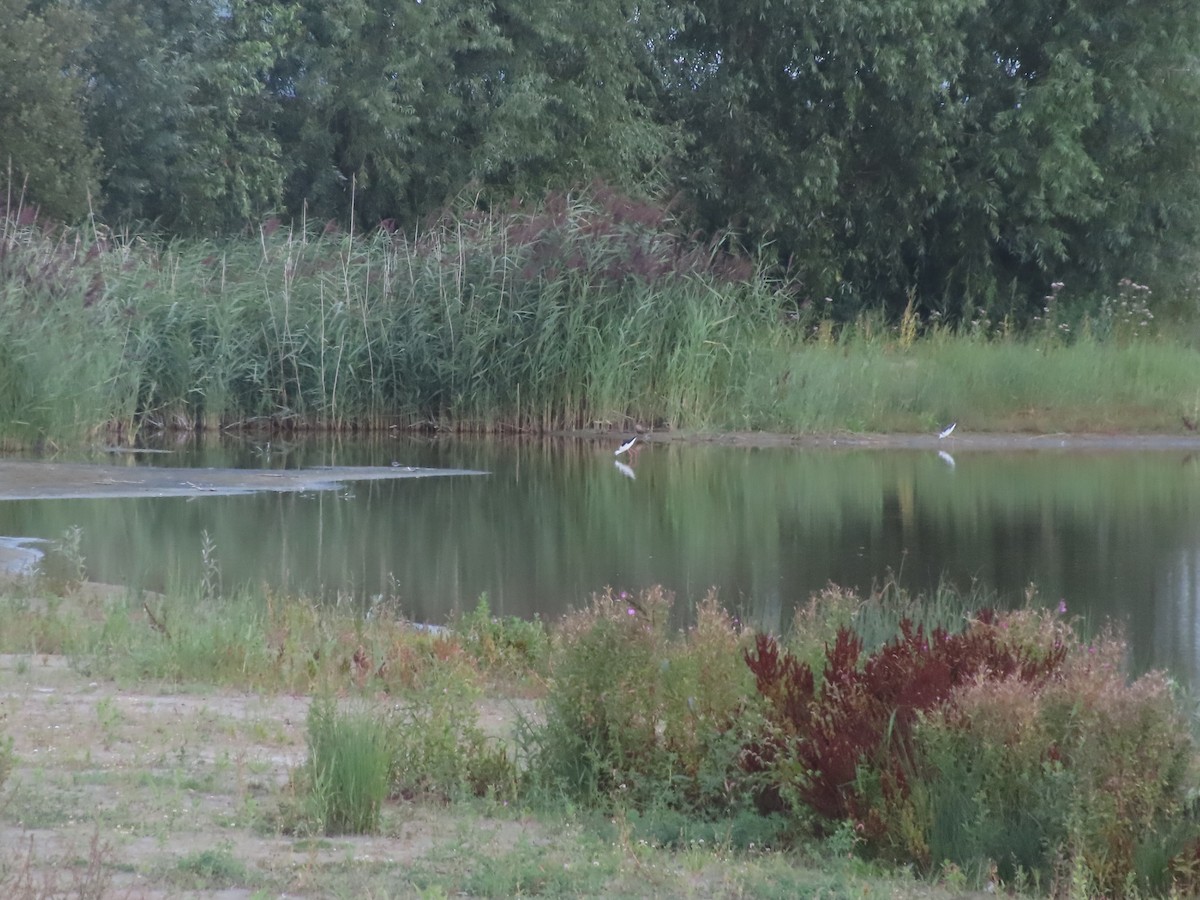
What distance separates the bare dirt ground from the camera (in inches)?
168

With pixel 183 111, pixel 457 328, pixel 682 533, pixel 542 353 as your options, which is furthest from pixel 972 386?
pixel 183 111

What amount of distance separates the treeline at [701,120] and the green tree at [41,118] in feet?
0.22

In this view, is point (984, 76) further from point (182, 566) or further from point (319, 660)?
point (319, 660)

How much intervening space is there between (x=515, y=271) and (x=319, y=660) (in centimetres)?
1552

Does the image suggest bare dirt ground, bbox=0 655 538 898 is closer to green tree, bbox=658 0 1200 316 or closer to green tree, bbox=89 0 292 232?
green tree, bbox=89 0 292 232

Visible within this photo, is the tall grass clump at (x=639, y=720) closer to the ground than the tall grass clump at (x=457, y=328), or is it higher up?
closer to the ground

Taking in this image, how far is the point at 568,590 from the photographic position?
11.1 m

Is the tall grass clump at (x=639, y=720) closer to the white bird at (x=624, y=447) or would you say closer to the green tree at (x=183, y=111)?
the white bird at (x=624, y=447)

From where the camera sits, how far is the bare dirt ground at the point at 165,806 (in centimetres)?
427

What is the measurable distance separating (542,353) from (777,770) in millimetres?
17442

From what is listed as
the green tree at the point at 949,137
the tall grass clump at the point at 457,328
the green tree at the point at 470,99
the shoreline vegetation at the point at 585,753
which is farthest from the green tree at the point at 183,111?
the shoreline vegetation at the point at 585,753

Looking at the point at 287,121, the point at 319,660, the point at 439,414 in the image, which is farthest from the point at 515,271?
the point at 319,660

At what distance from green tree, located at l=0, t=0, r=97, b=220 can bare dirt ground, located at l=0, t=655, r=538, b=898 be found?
21.4m

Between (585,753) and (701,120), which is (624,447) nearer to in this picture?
(701,120)
